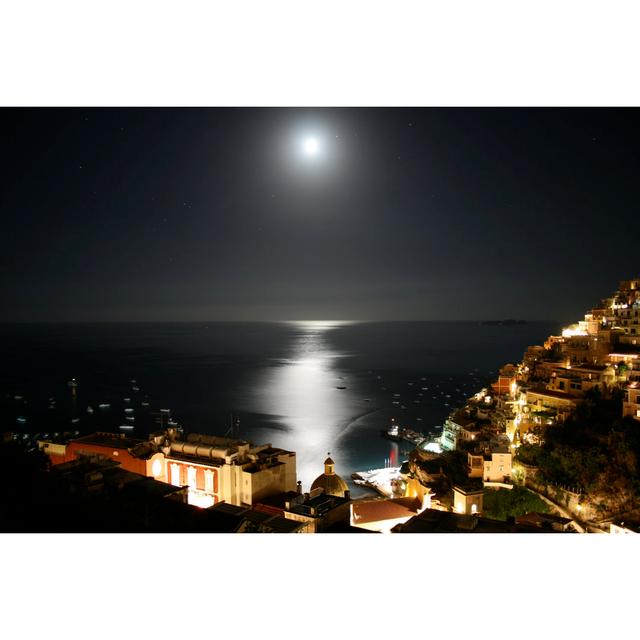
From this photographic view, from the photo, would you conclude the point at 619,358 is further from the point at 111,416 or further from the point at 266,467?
the point at 111,416

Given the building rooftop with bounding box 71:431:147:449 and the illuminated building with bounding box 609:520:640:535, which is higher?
the building rooftop with bounding box 71:431:147:449

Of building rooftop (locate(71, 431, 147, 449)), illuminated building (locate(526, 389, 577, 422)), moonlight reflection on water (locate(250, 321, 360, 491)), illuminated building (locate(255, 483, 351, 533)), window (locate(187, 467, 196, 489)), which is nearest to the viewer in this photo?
illuminated building (locate(255, 483, 351, 533))

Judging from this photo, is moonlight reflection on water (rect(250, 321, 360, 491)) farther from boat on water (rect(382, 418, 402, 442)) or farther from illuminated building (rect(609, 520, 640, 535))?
illuminated building (rect(609, 520, 640, 535))

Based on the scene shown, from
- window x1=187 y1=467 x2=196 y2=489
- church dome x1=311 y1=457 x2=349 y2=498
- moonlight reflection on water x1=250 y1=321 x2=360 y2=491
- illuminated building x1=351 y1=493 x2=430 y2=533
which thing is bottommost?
moonlight reflection on water x1=250 y1=321 x2=360 y2=491

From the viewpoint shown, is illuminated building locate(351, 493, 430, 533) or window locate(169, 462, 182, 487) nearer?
window locate(169, 462, 182, 487)

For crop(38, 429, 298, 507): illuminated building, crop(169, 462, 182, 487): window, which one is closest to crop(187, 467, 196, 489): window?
crop(38, 429, 298, 507): illuminated building

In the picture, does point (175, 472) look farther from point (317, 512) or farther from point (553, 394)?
point (553, 394)

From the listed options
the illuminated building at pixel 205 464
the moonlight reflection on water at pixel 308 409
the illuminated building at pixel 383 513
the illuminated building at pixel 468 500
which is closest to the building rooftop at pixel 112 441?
the illuminated building at pixel 205 464

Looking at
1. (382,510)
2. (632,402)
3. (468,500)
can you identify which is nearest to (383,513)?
(382,510)

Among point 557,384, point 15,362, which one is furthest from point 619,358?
point 15,362
